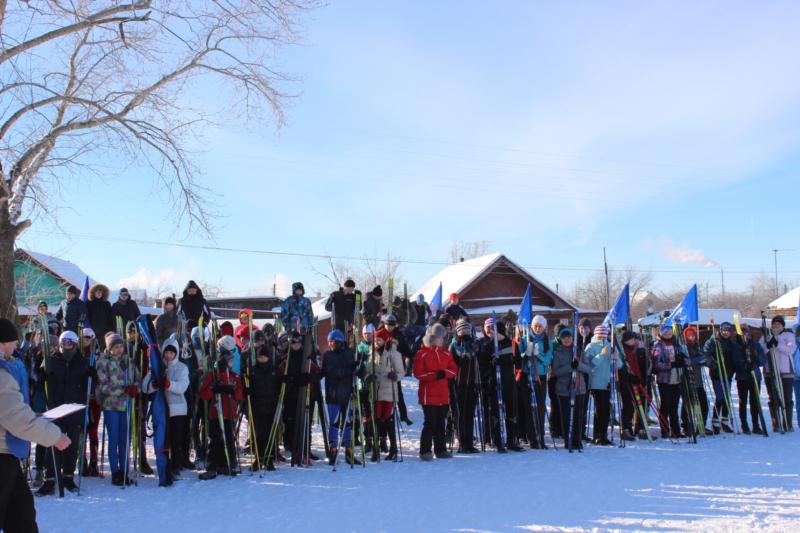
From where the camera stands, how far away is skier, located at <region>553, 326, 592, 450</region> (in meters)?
9.76

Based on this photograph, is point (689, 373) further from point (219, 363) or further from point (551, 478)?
point (219, 363)

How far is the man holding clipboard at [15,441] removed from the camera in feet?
13.0

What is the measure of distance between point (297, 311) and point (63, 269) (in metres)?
26.8

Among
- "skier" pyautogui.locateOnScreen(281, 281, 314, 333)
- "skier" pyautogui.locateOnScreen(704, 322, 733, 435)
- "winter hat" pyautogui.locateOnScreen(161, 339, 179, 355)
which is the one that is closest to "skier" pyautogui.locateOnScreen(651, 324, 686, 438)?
"skier" pyautogui.locateOnScreen(704, 322, 733, 435)

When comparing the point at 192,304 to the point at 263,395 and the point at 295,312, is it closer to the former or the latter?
the point at 295,312

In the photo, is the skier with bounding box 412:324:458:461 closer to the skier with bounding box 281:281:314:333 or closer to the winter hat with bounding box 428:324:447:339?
the winter hat with bounding box 428:324:447:339

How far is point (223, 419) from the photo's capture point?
8.07m

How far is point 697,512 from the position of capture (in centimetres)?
611

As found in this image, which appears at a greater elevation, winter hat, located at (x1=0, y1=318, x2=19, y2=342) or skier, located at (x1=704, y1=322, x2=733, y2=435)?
winter hat, located at (x1=0, y1=318, x2=19, y2=342)

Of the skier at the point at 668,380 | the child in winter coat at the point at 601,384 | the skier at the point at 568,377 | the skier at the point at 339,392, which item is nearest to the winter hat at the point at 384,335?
the skier at the point at 339,392

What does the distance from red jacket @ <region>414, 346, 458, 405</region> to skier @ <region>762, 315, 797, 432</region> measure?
6.16 meters

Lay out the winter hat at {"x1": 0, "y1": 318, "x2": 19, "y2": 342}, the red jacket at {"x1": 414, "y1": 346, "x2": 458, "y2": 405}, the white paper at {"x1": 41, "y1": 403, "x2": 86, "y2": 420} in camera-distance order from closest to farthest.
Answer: the winter hat at {"x1": 0, "y1": 318, "x2": 19, "y2": 342}, the white paper at {"x1": 41, "y1": 403, "x2": 86, "y2": 420}, the red jacket at {"x1": 414, "y1": 346, "x2": 458, "y2": 405}

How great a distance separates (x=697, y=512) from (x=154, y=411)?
19.6 ft

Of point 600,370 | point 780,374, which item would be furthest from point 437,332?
point 780,374
